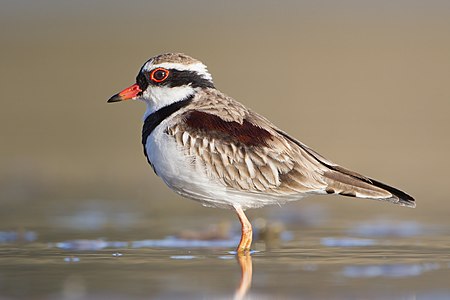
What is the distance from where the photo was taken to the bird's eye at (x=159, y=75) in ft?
34.3

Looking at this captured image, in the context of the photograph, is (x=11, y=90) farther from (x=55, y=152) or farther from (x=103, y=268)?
(x=103, y=268)

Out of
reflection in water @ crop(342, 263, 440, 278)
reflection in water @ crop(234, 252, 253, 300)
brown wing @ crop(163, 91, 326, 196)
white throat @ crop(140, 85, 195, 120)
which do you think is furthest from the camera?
white throat @ crop(140, 85, 195, 120)

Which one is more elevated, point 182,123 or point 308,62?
point 308,62

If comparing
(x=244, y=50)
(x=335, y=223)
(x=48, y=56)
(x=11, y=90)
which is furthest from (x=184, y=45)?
(x=335, y=223)

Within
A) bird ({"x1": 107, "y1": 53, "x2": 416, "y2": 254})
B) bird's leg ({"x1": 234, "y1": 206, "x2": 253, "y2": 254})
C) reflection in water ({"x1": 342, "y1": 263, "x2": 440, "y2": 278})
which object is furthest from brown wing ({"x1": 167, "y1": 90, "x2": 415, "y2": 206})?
reflection in water ({"x1": 342, "y1": 263, "x2": 440, "y2": 278})

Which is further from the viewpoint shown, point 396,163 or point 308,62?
point 308,62

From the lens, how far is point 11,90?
27.8 meters

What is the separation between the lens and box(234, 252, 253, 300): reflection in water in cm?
731

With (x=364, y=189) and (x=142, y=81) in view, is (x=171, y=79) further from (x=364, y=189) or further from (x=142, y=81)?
(x=364, y=189)

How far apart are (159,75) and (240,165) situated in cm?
132

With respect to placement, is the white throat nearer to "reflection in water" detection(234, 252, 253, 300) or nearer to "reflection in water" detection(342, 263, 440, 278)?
"reflection in water" detection(234, 252, 253, 300)

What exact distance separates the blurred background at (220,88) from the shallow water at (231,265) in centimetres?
127

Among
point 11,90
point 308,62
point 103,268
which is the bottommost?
point 103,268

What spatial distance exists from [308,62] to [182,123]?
23393 mm
